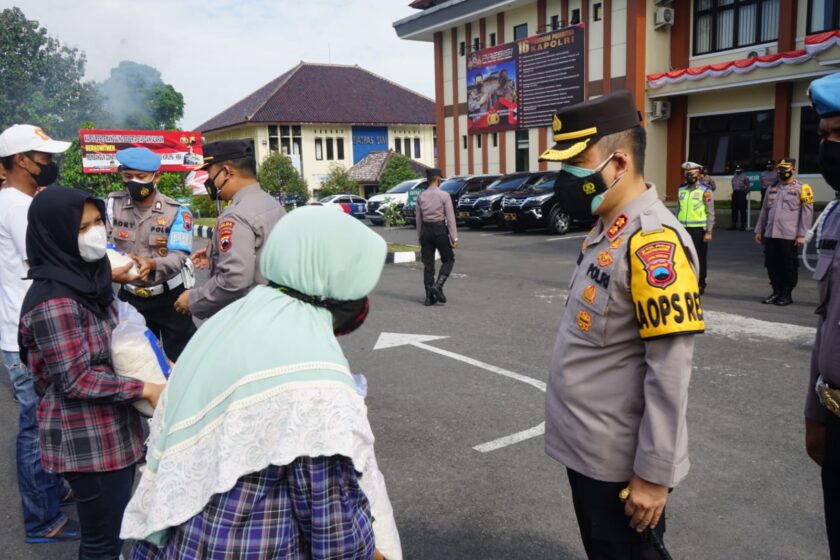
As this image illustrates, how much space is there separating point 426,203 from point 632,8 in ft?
59.6

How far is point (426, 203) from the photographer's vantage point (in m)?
9.73

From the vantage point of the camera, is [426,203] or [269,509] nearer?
[269,509]

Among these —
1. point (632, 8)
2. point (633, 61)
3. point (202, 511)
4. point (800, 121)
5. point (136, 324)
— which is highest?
point (632, 8)

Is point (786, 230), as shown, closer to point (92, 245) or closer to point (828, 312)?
point (828, 312)

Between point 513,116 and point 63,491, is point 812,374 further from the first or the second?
point 513,116

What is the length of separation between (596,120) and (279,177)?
33828mm

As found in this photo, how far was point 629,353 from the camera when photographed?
6.88ft

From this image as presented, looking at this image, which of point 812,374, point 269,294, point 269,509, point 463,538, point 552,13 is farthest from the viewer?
point 552,13

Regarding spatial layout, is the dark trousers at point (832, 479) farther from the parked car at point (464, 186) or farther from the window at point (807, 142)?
the parked car at point (464, 186)

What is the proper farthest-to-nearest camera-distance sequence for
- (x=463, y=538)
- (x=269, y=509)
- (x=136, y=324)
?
(x=463, y=538), (x=136, y=324), (x=269, y=509)

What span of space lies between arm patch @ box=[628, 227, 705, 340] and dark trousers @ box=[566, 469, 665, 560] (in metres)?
0.56

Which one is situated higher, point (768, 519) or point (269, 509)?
point (269, 509)

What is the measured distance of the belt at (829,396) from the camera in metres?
2.18

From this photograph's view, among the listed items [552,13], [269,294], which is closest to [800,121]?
[552,13]
